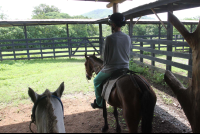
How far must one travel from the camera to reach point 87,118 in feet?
14.6

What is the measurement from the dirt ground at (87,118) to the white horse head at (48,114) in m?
2.25

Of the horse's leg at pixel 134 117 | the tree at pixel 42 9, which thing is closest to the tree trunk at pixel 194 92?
the horse's leg at pixel 134 117

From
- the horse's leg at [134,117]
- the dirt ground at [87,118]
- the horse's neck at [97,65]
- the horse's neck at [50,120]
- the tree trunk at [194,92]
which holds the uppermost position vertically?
the tree trunk at [194,92]

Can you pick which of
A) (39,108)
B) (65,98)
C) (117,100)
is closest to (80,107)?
(65,98)

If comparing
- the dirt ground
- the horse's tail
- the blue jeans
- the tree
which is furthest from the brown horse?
the tree

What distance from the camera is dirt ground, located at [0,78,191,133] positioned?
12.6 ft

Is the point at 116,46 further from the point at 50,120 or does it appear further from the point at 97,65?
the point at 50,120

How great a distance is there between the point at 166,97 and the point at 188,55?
5.73 ft

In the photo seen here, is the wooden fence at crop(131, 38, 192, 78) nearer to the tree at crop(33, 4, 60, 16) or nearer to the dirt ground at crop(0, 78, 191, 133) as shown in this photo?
the dirt ground at crop(0, 78, 191, 133)

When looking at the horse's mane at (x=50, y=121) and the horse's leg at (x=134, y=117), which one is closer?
the horse's mane at (x=50, y=121)

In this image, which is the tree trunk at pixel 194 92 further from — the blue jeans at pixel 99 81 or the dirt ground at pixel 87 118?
the dirt ground at pixel 87 118

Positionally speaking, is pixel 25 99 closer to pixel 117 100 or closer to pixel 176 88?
pixel 117 100

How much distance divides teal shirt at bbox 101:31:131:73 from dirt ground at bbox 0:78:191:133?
5.88 feet

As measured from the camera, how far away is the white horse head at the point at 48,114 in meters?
1.39
